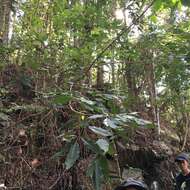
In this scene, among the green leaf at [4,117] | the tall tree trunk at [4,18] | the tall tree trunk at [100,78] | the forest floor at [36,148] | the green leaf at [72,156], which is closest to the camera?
the green leaf at [72,156]

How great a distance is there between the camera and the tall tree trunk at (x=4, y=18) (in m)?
7.81

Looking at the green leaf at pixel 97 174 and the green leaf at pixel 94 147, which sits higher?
the green leaf at pixel 94 147

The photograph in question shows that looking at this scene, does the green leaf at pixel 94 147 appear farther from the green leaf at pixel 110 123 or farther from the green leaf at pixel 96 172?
the green leaf at pixel 110 123

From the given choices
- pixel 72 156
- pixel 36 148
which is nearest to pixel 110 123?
pixel 72 156

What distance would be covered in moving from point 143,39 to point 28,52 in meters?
2.31

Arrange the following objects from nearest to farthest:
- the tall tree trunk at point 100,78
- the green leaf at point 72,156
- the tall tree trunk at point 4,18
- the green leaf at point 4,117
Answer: the green leaf at point 72,156 < the green leaf at point 4,117 < the tall tree trunk at point 4,18 < the tall tree trunk at point 100,78

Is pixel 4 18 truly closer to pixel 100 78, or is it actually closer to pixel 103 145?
pixel 100 78

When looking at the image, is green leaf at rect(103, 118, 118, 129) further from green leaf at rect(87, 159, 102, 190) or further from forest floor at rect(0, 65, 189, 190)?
forest floor at rect(0, 65, 189, 190)

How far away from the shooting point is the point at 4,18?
311 inches

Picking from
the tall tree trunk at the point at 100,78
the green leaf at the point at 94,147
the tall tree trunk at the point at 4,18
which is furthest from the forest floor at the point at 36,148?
the tall tree trunk at the point at 100,78

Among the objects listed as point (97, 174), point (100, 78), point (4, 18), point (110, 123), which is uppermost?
point (4, 18)

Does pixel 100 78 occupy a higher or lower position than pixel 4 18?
lower

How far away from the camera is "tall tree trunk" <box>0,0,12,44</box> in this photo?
781cm

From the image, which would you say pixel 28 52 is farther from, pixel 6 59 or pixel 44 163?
pixel 44 163
